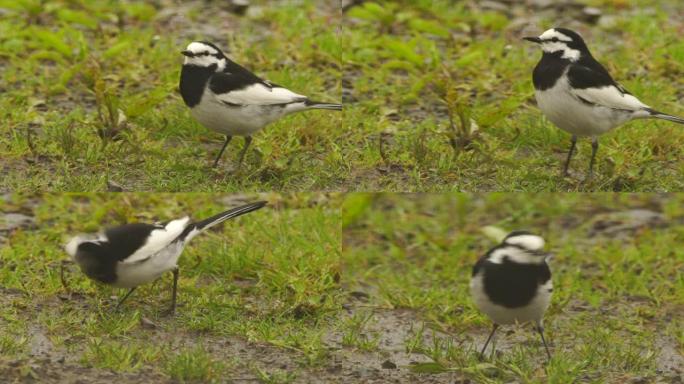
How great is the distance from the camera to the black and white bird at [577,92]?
6.00 meters

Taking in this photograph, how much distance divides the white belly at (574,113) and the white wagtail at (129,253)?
80.6 inches

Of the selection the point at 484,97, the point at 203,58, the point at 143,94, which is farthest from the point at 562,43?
the point at 143,94

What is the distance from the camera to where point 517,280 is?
5.46 meters

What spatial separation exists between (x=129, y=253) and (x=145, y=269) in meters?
0.11

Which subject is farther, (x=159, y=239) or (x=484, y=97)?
(x=484, y=97)

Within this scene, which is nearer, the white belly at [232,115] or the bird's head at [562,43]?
the white belly at [232,115]

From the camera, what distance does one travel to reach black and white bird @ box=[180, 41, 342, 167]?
6.04 m

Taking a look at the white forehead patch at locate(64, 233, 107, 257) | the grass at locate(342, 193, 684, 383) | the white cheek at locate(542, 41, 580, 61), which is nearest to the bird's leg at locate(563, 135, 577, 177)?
the white cheek at locate(542, 41, 580, 61)

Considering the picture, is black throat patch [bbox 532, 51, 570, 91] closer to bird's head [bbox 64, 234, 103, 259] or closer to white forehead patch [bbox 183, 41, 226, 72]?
white forehead patch [bbox 183, 41, 226, 72]

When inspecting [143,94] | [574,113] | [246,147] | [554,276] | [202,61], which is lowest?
[554,276]

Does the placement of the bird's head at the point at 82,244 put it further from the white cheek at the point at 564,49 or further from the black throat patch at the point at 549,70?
the white cheek at the point at 564,49

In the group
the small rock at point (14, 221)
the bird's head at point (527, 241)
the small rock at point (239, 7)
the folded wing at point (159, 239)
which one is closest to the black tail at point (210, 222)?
the folded wing at point (159, 239)

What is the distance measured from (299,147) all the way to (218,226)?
70 centimetres

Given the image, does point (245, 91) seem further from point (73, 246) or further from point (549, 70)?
point (549, 70)
